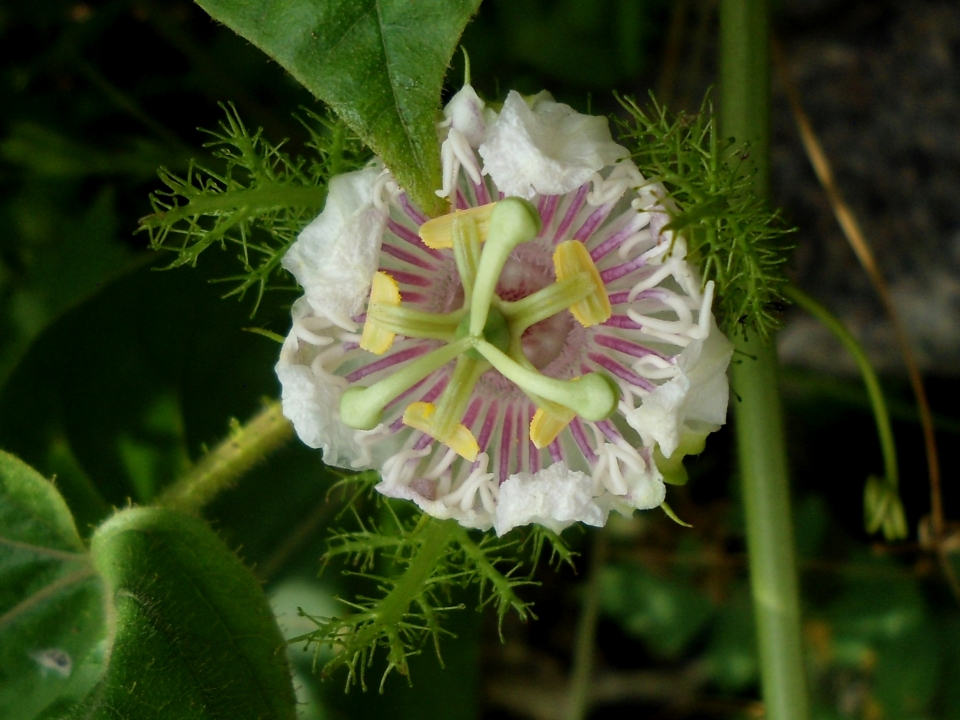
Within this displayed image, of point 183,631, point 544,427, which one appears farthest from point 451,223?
point 183,631

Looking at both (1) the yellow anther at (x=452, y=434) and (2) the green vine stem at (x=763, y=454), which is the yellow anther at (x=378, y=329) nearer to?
(1) the yellow anther at (x=452, y=434)

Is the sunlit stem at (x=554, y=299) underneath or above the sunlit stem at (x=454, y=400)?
above

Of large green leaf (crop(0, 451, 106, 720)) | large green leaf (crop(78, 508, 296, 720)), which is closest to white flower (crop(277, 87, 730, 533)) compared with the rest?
large green leaf (crop(78, 508, 296, 720))

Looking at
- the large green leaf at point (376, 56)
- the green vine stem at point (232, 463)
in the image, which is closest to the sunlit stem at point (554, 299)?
the large green leaf at point (376, 56)

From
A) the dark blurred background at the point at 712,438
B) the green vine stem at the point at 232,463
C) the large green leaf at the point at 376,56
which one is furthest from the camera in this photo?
the dark blurred background at the point at 712,438

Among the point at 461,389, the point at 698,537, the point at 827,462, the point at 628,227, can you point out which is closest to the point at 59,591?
the point at 461,389

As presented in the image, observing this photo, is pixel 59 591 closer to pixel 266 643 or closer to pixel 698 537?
pixel 266 643

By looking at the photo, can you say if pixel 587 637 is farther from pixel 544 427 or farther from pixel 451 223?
pixel 451 223

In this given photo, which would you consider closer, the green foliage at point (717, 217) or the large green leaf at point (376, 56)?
the large green leaf at point (376, 56)
